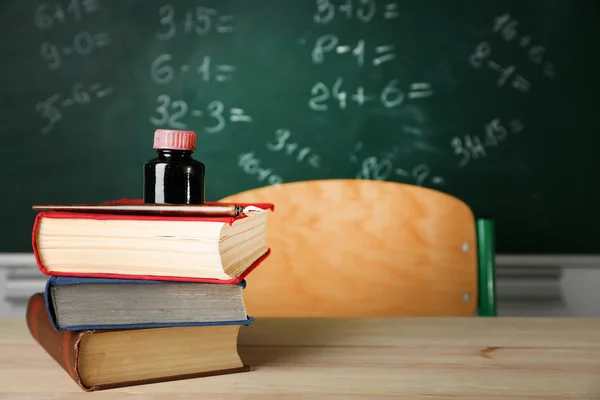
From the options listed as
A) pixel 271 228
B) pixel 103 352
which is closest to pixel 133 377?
pixel 103 352

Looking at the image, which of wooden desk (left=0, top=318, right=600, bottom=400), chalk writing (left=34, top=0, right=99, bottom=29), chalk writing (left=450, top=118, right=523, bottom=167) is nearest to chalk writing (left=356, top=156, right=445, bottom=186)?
chalk writing (left=450, top=118, right=523, bottom=167)

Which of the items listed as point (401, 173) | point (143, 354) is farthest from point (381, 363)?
point (401, 173)

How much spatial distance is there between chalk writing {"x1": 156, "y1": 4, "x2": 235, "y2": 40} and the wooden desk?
1.58m

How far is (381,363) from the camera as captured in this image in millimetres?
653

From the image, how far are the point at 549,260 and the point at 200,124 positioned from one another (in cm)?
134

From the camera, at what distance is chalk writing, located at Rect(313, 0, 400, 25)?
2.22 m

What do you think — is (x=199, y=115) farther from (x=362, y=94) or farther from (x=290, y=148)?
(x=362, y=94)

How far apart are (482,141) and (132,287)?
1857 millimetres

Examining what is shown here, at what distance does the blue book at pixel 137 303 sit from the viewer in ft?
1.79

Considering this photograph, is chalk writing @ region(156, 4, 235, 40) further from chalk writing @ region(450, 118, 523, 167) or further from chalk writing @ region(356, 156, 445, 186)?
chalk writing @ region(450, 118, 523, 167)

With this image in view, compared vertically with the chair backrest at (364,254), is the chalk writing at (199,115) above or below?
above

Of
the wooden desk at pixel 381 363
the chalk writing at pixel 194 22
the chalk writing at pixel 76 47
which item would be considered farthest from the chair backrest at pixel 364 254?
the chalk writing at pixel 76 47

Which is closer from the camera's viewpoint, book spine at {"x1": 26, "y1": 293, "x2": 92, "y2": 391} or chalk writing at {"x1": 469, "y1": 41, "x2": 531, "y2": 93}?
book spine at {"x1": 26, "y1": 293, "x2": 92, "y2": 391}

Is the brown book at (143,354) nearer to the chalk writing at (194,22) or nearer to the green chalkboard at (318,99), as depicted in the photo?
the green chalkboard at (318,99)
